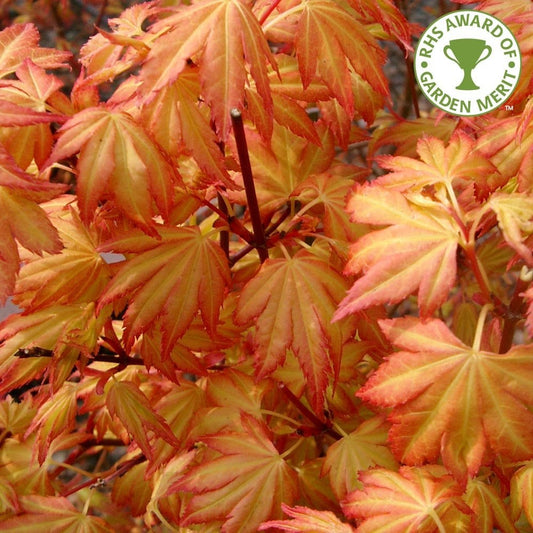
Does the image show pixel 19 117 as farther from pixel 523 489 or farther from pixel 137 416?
pixel 523 489

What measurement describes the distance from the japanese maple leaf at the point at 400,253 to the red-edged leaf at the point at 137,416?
42 cm

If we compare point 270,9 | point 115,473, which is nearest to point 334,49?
point 270,9

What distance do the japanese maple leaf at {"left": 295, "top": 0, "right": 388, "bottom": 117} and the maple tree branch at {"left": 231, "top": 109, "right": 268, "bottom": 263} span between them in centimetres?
11

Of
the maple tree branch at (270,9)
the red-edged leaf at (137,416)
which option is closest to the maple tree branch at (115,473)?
the red-edged leaf at (137,416)

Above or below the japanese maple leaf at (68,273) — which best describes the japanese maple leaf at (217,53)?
above

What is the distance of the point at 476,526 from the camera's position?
0.89m

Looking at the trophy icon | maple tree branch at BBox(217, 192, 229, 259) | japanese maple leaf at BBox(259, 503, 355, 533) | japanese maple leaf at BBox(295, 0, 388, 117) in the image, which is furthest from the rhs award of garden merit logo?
japanese maple leaf at BBox(259, 503, 355, 533)

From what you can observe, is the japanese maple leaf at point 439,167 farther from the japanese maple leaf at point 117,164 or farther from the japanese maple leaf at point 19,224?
the japanese maple leaf at point 19,224

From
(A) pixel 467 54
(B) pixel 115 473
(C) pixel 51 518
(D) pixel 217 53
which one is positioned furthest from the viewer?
(B) pixel 115 473

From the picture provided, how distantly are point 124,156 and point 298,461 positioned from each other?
31.1 inches

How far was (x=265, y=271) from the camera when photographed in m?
0.96

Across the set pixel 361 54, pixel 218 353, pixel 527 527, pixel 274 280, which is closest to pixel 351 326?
pixel 274 280

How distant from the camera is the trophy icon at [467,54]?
99 centimetres

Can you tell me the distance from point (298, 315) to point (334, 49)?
386 mm
